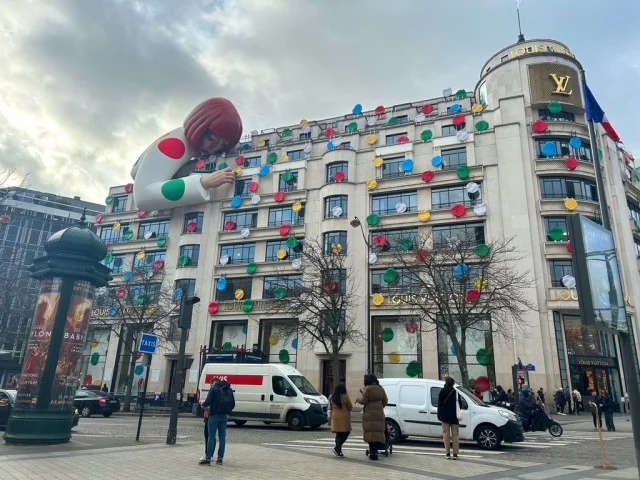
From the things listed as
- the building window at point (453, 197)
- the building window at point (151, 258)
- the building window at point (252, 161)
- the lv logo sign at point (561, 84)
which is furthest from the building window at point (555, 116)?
the building window at point (151, 258)

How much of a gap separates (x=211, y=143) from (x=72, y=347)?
36.3 meters

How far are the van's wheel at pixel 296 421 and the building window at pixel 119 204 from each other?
38500 mm

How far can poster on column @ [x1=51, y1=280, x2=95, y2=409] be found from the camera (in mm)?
11414

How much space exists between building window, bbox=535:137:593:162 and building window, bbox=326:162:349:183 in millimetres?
→ 14573

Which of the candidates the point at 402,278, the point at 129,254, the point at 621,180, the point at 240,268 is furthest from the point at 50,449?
the point at 621,180

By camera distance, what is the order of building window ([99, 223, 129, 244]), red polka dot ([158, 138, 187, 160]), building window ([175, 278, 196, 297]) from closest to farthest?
1. building window ([175, 278, 196, 297])
2. red polka dot ([158, 138, 187, 160])
3. building window ([99, 223, 129, 244])

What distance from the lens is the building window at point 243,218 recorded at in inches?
1636

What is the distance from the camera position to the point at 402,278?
33312 millimetres

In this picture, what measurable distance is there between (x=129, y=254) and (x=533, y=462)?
4325cm

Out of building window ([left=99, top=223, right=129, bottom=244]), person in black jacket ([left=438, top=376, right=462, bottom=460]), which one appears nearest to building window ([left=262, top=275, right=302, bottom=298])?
building window ([left=99, top=223, right=129, bottom=244])

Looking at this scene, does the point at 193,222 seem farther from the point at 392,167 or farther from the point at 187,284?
the point at 392,167

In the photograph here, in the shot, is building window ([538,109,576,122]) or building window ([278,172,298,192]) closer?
building window ([538,109,576,122])

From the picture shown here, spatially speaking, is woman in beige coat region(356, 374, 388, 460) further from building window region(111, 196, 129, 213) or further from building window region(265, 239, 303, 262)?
building window region(111, 196, 129, 213)

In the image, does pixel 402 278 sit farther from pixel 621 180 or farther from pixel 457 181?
pixel 621 180
